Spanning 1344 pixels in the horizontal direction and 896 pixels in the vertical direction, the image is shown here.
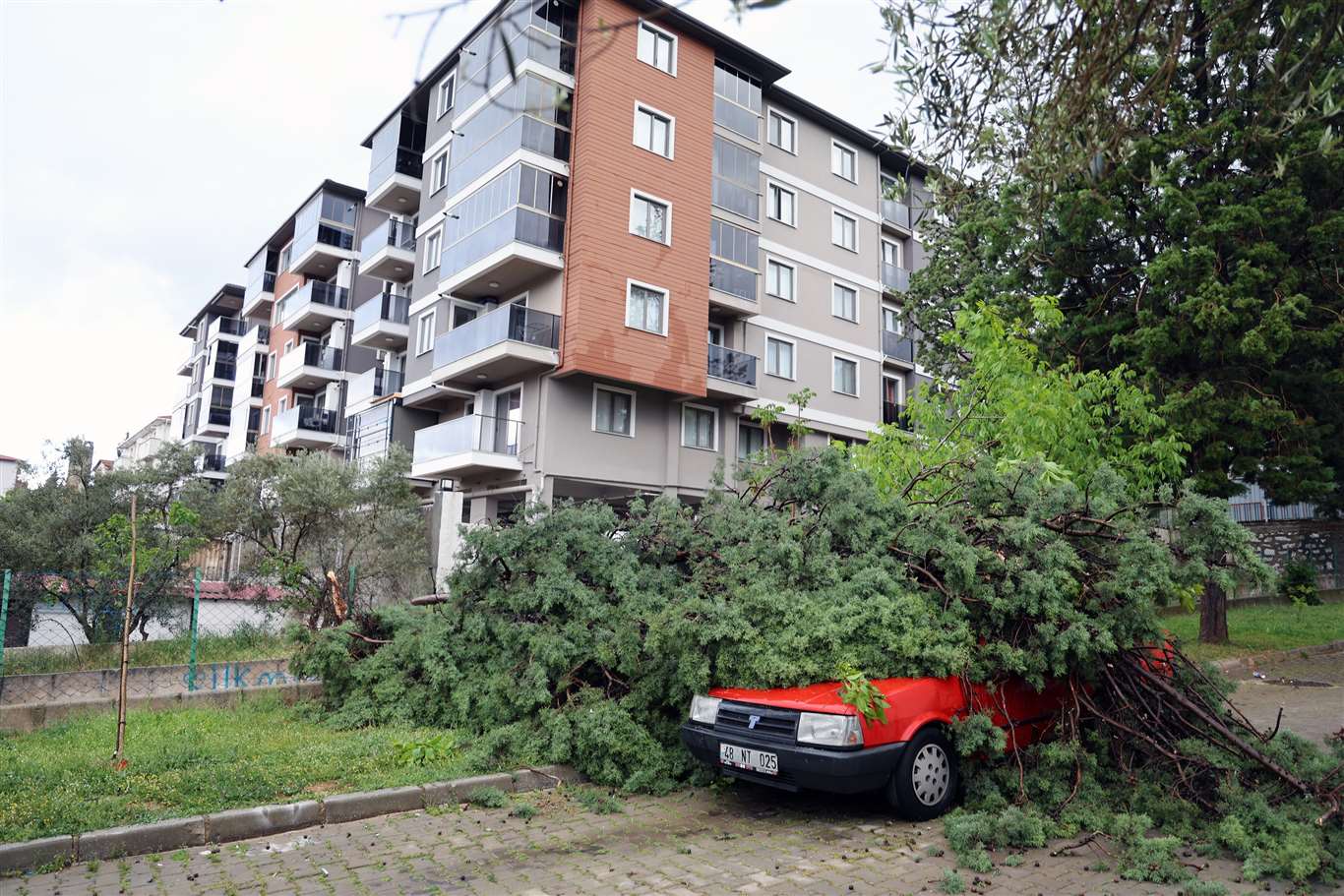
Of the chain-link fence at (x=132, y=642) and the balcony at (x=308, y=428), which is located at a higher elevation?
the balcony at (x=308, y=428)

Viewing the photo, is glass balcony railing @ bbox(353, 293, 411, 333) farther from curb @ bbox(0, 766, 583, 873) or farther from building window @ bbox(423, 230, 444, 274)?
curb @ bbox(0, 766, 583, 873)

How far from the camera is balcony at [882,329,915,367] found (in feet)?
108

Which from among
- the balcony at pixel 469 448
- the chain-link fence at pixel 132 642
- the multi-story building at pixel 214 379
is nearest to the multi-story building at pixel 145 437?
the multi-story building at pixel 214 379

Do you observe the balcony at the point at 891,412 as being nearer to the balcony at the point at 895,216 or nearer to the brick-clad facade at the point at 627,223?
the balcony at the point at 895,216

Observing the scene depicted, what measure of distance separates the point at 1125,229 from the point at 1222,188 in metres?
1.63

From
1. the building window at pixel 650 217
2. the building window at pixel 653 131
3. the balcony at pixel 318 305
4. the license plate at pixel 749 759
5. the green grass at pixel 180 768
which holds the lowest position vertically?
the green grass at pixel 180 768

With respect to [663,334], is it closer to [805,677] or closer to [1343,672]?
[1343,672]

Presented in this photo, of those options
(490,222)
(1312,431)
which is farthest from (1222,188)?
(490,222)

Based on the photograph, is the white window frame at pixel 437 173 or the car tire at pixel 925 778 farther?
the white window frame at pixel 437 173

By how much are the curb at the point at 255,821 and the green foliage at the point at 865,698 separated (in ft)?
8.38

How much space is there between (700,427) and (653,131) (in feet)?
28.5

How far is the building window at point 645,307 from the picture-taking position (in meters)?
24.0

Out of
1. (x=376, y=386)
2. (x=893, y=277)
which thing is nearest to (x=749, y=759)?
(x=376, y=386)

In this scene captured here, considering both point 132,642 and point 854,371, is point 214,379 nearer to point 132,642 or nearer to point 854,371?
point 854,371
